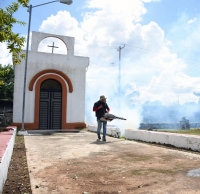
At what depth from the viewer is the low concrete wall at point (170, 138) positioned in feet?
17.4

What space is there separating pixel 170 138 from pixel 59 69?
8.96 metres

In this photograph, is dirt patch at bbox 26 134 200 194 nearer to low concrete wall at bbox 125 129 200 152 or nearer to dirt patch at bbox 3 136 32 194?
dirt patch at bbox 3 136 32 194

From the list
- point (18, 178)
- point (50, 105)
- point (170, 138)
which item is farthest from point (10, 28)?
point (50, 105)

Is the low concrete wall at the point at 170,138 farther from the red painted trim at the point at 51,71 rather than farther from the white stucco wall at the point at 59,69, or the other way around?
the red painted trim at the point at 51,71

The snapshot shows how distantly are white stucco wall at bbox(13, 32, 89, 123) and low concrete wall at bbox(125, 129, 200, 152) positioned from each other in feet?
19.5

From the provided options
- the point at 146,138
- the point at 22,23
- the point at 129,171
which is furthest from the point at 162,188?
the point at 146,138

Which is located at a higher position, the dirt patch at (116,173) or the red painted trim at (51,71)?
the red painted trim at (51,71)

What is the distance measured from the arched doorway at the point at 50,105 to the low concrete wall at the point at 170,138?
6080mm

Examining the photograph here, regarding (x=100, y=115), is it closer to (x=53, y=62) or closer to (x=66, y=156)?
(x=66, y=156)

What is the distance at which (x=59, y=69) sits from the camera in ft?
43.9

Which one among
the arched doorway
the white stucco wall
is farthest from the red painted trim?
the arched doorway

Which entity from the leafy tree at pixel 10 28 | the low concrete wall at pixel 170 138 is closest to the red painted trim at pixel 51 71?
the low concrete wall at pixel 170 138

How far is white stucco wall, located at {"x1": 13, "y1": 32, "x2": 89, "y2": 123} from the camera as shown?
12.4 metres

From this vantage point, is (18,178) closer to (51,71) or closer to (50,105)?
(50,105)
